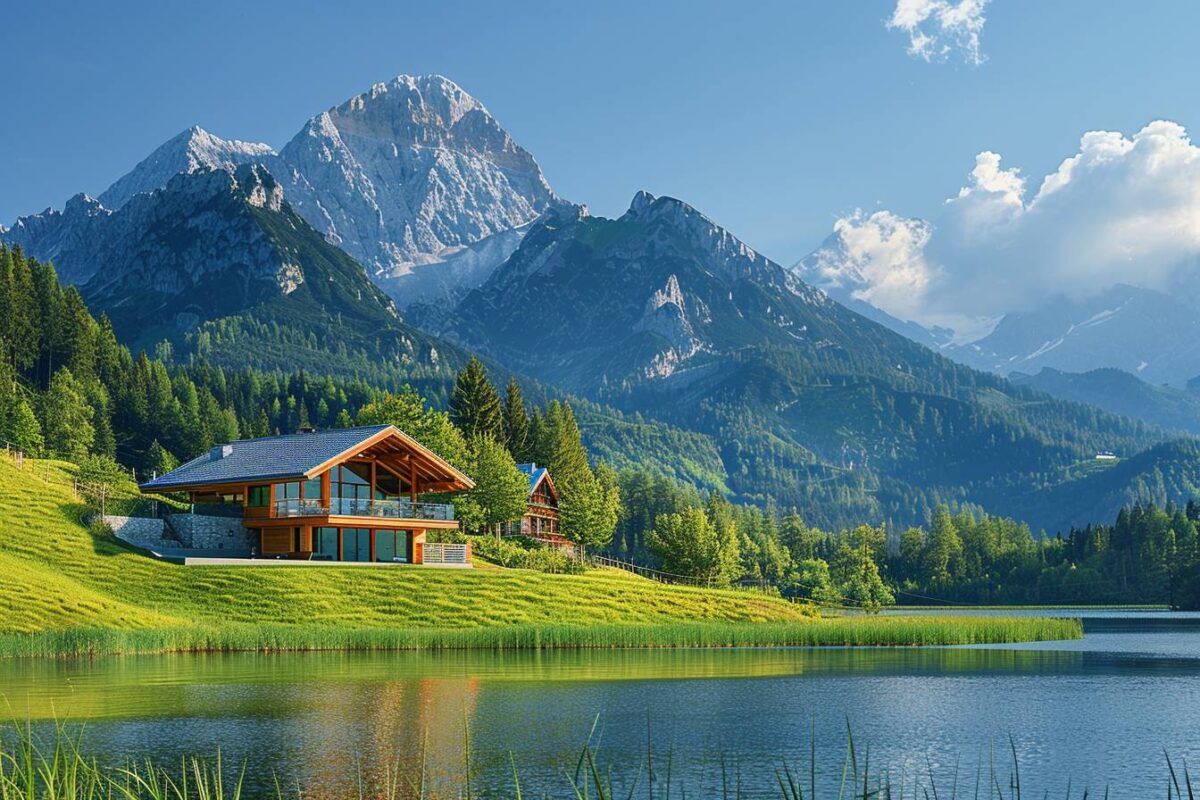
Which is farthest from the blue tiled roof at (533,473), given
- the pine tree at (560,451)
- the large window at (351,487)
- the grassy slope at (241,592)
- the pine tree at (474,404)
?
the grassy slope at (241,592)

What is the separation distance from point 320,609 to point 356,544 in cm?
1676

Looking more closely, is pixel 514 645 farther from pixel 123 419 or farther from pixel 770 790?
pixel 123 419

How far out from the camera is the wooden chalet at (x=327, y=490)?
83.9 m

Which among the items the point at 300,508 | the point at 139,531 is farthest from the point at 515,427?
the point at 139,531

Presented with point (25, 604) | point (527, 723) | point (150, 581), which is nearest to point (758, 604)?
point (150, 581)

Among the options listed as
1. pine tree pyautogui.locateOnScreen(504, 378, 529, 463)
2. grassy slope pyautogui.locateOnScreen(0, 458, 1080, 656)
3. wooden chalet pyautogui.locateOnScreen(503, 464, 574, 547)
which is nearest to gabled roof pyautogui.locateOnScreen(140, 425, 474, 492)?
grassy slope pyautogui.locateOnScreen(0, 458, 1080, 656)

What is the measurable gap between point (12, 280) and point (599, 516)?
8780 centimetres

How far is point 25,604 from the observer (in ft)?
202

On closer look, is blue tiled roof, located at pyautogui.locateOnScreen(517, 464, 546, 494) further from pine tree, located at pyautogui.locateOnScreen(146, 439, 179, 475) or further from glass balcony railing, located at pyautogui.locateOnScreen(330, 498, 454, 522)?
pine tree, located at pyautogui.locateOnScreen(146, 439, 179, 475)

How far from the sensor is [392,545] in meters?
91.4

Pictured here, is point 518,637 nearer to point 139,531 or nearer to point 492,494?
point 139,531

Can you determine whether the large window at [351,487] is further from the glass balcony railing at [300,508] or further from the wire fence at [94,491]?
the wire fence at [94,491]

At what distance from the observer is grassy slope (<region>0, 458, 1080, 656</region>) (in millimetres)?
62125

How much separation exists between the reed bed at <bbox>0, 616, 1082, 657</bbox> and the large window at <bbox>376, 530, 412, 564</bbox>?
20.2 metres
